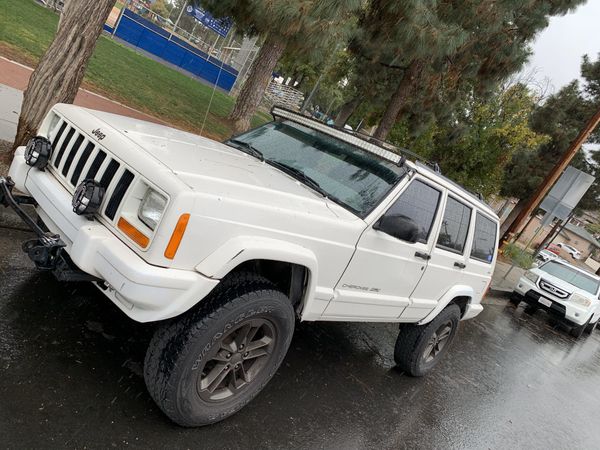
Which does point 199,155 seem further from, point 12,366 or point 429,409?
point 429,409

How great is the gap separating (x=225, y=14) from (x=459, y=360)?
932 cm

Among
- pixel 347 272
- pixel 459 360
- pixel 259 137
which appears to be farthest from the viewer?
pixel 459 360

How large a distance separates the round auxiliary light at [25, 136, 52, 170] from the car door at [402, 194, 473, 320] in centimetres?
305

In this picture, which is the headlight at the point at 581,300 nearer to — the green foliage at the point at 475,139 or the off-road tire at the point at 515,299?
the off-road tire at the point at 515,299

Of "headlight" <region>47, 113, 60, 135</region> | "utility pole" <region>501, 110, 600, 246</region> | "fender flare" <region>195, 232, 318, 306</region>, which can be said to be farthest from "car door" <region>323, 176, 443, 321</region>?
"utility pole" <region>501, 110, 600, 246</region>

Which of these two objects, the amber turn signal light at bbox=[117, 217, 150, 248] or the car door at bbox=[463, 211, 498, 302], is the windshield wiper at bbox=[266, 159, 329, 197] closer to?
the amber turn signal light at bbox=[117, 217, 150, 248]

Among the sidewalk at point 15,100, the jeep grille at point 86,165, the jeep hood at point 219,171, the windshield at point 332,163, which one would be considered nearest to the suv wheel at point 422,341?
the windshield at point 332,163

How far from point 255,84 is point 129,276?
11759 millimetres

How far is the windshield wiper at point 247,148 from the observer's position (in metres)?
3.96

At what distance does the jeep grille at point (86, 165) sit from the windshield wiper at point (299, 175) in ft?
4.53

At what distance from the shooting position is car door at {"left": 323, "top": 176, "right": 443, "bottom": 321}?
3.38 m

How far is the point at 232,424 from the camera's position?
10.3ft

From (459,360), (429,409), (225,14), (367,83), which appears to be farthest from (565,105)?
(429,409)

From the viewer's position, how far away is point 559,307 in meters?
11.3
